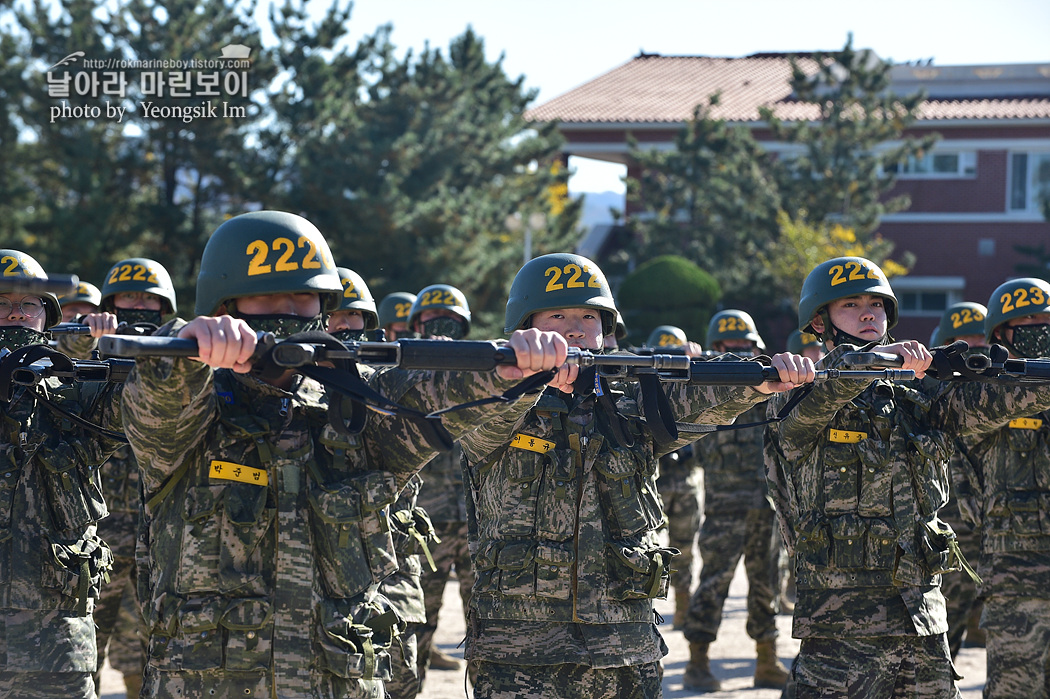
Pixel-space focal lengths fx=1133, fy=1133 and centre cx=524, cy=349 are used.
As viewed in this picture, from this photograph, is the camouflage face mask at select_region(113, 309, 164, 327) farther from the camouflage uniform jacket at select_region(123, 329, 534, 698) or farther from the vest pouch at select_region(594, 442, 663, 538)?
the camouflage uniform jacket at select_region(123, 329, 534, 698)

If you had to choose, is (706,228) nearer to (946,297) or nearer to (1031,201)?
(946,297)

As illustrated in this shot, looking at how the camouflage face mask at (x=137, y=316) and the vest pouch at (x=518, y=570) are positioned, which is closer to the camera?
the vest pouch at (x=518, y=570)

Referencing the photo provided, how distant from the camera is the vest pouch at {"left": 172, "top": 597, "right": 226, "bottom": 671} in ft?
12.3

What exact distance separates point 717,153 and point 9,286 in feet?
101

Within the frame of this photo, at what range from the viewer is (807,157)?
103 ft

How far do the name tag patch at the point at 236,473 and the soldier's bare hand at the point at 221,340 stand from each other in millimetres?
579

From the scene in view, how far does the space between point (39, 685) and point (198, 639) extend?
217cm

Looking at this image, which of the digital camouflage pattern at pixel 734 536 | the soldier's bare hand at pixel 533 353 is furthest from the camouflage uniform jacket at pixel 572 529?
the digital camouflage pattern at pixel 734 536

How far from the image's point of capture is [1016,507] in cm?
675

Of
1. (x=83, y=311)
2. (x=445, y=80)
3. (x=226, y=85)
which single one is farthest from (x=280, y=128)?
(x=83, y=311)

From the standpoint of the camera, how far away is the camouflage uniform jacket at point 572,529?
16.3 ft

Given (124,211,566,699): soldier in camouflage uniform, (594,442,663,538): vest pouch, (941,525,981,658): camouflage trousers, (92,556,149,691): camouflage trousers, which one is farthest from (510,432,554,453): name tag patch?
(941,525,981,658): camouflage trousers

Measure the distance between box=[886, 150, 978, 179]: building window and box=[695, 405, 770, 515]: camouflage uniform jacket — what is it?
1081 inches

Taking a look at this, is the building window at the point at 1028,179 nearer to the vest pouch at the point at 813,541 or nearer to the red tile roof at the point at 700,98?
the red tile roof at the point at 700,98
